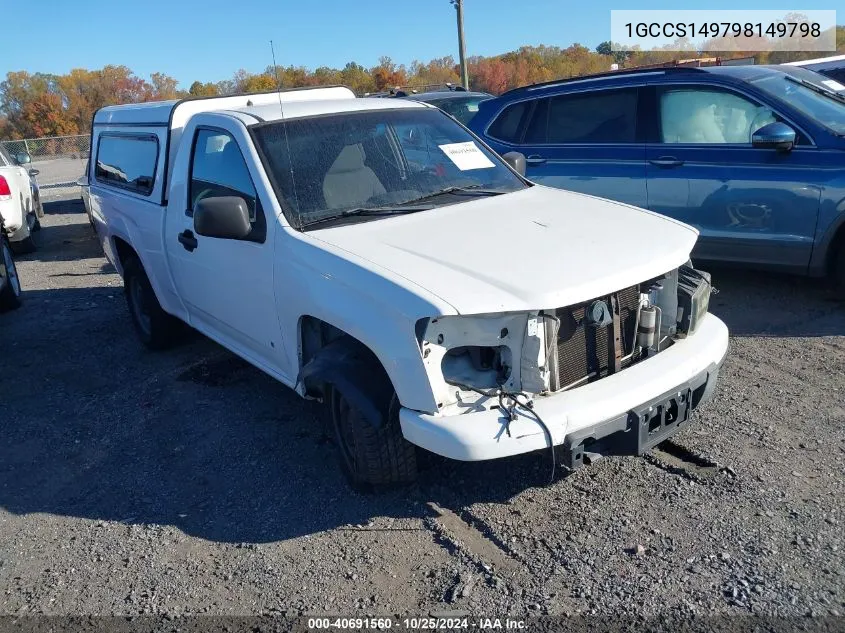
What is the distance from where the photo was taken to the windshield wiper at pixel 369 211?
153 inches

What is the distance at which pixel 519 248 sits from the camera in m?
3.45

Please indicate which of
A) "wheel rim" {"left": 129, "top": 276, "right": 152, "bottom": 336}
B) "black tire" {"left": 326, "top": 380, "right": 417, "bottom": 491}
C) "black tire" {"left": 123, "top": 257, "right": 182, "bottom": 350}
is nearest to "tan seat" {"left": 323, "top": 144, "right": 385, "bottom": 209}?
"black tire" {"left": 326, "top": 380, "right": 417, "bottom": 491}

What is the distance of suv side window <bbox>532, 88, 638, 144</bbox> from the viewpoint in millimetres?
6711

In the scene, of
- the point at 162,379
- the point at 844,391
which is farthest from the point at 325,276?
the point at 844,391

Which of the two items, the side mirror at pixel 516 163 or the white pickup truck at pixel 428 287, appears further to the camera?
the side mirror at pixel 516 163

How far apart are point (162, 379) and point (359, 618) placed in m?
3.33

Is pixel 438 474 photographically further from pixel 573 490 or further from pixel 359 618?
pixel 359 618

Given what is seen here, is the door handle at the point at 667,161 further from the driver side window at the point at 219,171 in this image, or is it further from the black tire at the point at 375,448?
the black tire at the point at 375,448

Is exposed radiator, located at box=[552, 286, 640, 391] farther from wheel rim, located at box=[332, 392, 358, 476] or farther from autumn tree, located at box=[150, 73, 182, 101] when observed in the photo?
autumn tree, located at box=[150, 73, 182, 101]

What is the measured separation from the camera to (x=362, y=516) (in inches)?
142

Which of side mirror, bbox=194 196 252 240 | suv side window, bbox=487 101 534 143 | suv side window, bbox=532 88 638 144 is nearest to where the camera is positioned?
side mirror, bbox=194 196 252 240

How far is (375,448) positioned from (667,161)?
4.21 meters

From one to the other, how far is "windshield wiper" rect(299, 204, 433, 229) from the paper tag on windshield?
0.62 meters

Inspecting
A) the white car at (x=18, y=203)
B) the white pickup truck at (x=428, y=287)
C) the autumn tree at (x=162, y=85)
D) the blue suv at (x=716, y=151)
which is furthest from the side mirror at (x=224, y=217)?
the autumn tree at (x=162, y=85)
